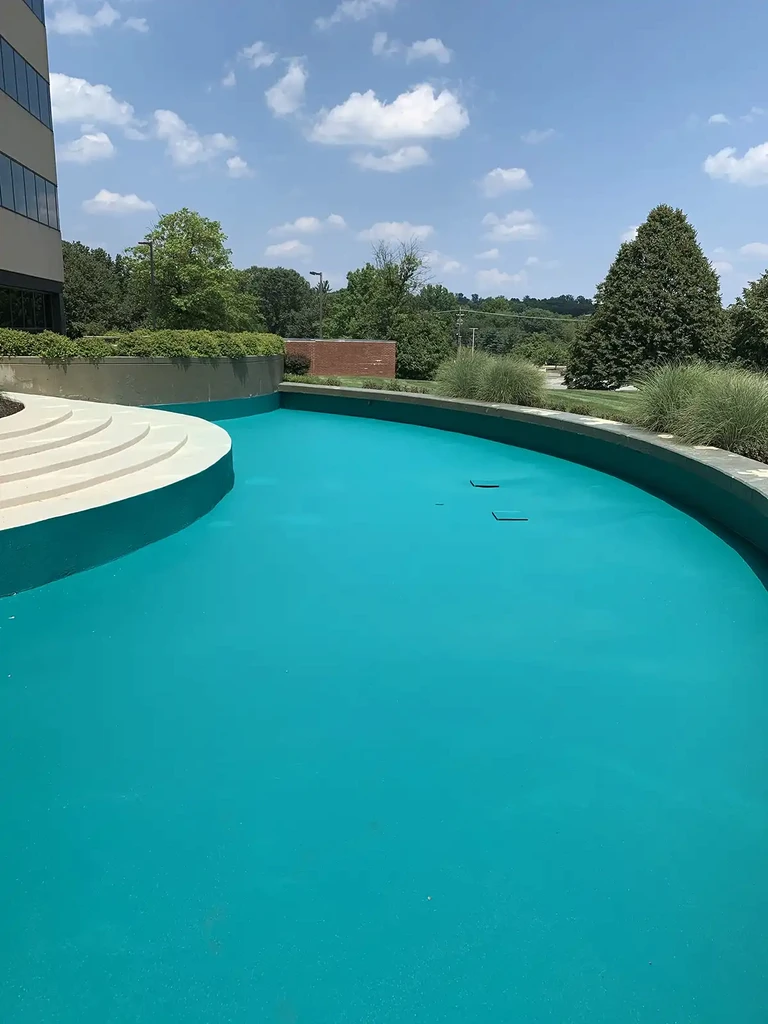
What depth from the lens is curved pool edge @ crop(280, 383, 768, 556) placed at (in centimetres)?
627

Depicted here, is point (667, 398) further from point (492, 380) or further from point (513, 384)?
point (492, 380)

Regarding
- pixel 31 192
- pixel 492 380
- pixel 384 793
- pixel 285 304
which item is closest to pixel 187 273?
pixel 31 192

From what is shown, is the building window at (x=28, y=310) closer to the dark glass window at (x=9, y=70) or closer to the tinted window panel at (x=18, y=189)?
the tinted window panel at (x=18, y=189)

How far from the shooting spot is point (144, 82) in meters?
15.3

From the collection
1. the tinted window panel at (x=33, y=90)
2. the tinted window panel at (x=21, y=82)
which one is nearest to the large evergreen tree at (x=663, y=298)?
the tinted window panel at (x=21, y=82)

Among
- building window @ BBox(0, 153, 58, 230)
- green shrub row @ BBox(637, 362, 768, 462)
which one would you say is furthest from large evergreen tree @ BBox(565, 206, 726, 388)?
building window @ BBox(0, 153, 58, 230)

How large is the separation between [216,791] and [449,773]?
0.99m

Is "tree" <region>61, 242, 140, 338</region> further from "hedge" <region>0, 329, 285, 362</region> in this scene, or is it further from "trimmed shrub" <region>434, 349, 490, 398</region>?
"trimmed shrub" <region>434, 349, 490, 398</region>

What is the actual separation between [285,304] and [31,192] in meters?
51.7

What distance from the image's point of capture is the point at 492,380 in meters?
12.9

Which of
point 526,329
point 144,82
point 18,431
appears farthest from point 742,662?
point 526,329

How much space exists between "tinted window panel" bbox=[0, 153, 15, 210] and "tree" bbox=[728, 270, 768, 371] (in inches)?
724

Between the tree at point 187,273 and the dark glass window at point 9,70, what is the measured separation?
12.2 m

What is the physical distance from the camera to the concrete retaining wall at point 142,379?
1257cm
